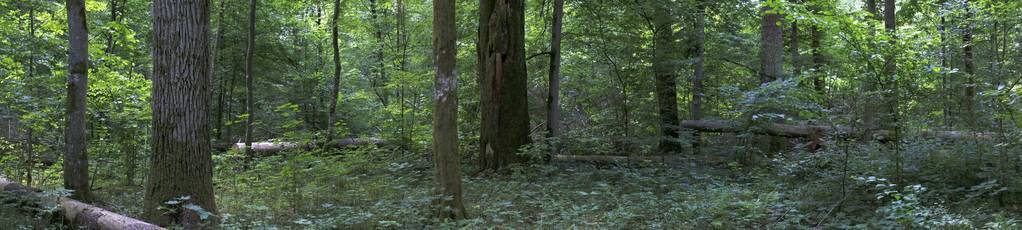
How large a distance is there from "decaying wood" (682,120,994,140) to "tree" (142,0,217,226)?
698 centimetres

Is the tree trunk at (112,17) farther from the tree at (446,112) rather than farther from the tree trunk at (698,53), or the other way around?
the tree trunk at (698,53)

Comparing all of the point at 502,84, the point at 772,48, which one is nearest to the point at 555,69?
the point at 502,84

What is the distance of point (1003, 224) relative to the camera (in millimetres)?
4480

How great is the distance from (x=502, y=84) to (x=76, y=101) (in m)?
6.16

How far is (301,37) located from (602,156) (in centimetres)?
1385

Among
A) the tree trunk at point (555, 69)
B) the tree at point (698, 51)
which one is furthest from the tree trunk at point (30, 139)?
the tree at point (698, 51)

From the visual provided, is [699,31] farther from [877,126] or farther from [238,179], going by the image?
[238,179]

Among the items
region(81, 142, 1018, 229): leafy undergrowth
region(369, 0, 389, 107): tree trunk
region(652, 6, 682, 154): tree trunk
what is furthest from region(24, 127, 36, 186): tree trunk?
region(652, 6, 682, 154): tree trunk

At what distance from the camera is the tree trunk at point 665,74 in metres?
11.1

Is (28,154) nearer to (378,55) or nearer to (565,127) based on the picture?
(565,127)

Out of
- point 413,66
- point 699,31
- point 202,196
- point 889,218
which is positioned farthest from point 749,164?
point 413,66

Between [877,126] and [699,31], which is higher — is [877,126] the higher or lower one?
the lower one

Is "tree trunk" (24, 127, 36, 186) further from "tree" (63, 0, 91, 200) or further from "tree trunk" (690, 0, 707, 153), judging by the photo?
"tree trunk" (690, 0, 707, 153)

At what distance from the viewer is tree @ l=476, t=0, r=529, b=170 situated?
9.92 m
